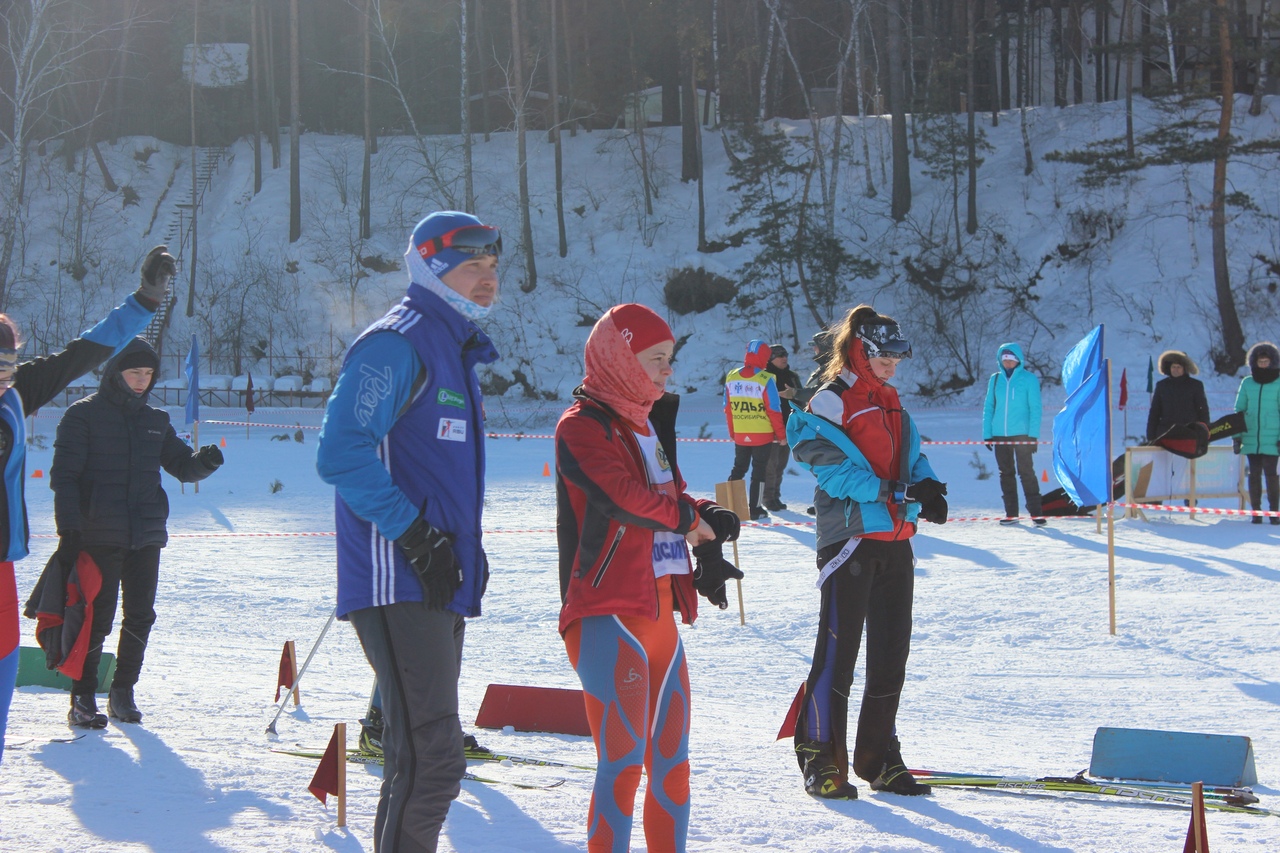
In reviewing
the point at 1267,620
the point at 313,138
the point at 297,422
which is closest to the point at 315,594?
the point at 1267,620

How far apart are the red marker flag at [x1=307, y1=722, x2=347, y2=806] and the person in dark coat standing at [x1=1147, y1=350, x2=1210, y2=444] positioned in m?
9.86

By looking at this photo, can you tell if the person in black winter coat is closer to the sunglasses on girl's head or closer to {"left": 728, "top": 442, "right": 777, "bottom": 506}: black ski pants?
the sunglasses on girl's head

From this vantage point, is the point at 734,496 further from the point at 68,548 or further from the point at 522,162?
the point at 522,162

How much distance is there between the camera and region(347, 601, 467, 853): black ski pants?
8.76 feet

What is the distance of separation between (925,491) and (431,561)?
2180 mm

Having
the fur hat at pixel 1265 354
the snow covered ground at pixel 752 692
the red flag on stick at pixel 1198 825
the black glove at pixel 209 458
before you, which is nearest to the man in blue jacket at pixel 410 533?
the snow covered ground at pixel 752 692

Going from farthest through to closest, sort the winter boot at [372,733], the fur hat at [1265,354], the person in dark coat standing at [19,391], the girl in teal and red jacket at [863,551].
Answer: the fur hat at [1265,354] < the winter boot at [372,733] < the girl in teal and red jacket at [863,551] < the person in dark coat standing at [19,391]

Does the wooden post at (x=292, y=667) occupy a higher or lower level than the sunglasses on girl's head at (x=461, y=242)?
lower

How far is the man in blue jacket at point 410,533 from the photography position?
265cm

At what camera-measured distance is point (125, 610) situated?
5.31 metres

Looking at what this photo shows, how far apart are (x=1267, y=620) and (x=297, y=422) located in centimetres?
2139

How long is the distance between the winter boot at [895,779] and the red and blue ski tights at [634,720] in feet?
5.09

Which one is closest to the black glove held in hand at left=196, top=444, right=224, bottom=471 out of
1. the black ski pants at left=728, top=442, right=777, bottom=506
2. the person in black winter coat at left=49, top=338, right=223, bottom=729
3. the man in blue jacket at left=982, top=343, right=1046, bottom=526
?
the person in black winter coat at left=49, top=338, right=223, bottom=729

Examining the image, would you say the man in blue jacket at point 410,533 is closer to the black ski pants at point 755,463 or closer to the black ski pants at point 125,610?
the black ski pants at point 125,610
